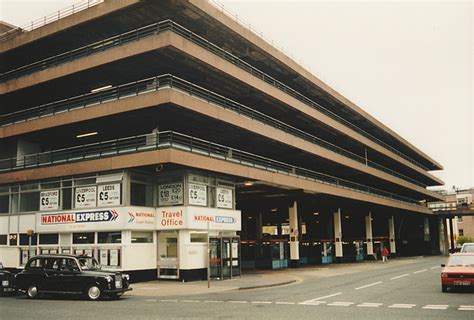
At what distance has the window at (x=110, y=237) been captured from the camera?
87.1 ft

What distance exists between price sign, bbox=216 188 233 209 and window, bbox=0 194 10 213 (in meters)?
14.0

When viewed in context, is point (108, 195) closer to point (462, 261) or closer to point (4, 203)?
point (4, 203)

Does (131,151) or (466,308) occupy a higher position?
(131,151)

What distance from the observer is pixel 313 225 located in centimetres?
6531

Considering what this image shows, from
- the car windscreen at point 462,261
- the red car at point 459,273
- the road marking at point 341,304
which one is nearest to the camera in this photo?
the road marking at point 341,304

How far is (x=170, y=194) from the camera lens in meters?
28.0

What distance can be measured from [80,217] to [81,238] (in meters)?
1.17

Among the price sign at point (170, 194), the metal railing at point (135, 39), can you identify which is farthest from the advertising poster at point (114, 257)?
the metal railing at point (135, 39)

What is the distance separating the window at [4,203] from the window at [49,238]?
4.57m

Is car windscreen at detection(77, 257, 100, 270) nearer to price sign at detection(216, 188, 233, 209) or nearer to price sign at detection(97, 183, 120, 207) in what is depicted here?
price sign at detection(97, 183, 120, 207)

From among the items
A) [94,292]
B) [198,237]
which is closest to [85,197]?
[198,237]

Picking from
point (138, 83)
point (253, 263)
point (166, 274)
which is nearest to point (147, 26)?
point (138, 83)

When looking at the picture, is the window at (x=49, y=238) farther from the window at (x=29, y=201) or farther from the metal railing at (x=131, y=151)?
the metal railing at (x=131, y=151)

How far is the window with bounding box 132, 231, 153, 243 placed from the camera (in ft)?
88.6
